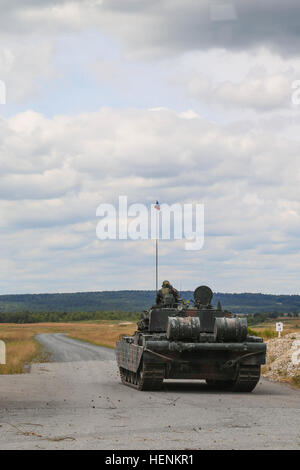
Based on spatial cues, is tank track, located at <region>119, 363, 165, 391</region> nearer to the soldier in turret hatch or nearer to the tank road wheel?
the tank road wheel

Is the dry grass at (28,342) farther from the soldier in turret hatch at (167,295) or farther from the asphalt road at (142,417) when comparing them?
the asphalt road at (142,417)

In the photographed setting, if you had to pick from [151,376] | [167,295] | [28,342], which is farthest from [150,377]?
[28,342]

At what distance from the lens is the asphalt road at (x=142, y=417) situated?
1184cm

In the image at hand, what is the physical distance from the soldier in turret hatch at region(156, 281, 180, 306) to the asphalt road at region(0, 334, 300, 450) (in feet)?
8.55

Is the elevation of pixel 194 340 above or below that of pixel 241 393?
above

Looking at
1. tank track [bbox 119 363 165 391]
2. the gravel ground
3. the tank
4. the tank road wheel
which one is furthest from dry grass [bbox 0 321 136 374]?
the tank

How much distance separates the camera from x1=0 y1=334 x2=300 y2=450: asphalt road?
11.8 m

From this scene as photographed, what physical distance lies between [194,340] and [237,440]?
1055 centimetres

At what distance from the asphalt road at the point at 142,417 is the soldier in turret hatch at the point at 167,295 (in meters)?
2.61

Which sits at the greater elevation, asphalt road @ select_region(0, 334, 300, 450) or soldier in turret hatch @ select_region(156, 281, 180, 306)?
soldier in turret hatch @ select_region(156, 281, 180, 306)

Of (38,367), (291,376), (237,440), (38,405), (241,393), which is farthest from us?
(38,367)

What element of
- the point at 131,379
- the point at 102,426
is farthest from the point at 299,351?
the point at 102,426

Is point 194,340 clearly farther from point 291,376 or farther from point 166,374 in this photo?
point 291,376

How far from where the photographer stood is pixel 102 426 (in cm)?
1375
